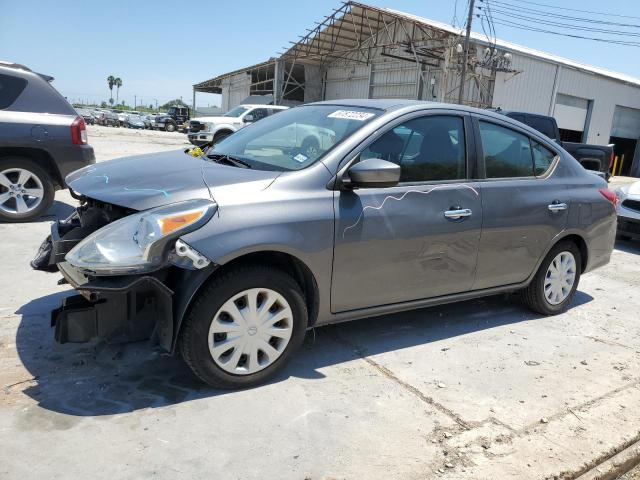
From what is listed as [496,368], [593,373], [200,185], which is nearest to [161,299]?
[200,185]

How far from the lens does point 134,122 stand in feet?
149

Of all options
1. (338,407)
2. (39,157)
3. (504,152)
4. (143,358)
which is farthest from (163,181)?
(39,157)

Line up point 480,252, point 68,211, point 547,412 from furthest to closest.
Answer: point 68,211
point 480,252
point 547,412

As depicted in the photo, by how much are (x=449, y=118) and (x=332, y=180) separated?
4.03 feet

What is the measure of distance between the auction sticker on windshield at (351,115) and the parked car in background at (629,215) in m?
6.12

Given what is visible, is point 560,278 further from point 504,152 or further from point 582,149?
point 582,149

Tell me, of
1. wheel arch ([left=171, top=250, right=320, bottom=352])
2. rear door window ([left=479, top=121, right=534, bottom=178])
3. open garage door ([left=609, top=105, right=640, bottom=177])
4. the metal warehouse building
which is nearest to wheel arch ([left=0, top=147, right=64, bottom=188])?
wheel arch ([left=171, top=250, right=320, bottom=352])

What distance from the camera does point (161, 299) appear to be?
2.90 metres

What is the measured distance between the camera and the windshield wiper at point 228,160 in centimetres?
347

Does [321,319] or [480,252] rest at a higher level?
[480,252]

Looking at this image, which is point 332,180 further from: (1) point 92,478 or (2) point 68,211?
(2) point 68,211

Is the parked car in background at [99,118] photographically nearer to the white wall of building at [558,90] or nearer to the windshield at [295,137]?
the white wall of building at [558,90]

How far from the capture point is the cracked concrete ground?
2.52 meters

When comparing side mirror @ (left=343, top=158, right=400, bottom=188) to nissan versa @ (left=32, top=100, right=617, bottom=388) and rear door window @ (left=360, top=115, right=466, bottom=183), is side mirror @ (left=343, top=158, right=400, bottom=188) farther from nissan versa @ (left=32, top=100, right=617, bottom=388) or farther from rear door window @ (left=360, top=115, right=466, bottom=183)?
rear door window @ (left=360, top=115, right=466, bottom=183)
